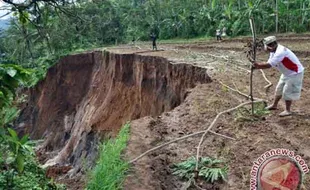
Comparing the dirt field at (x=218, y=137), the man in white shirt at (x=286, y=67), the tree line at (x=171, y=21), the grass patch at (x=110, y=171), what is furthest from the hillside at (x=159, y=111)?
the tree line at (x=171, y=21)

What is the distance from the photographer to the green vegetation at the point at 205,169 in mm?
5387

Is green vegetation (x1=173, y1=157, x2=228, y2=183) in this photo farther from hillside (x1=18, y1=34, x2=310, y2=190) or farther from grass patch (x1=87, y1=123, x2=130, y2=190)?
grass patch (x1=87, y1=123, x2=130, y2=190)

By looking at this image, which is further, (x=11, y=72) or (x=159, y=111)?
(x=159, y=111)

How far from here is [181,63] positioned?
47.2 ft

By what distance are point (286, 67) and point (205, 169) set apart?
2.60 metres

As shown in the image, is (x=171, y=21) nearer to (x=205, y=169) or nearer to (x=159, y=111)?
(x=159, y=111)

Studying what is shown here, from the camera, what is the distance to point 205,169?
556cm

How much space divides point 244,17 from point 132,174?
69.0ft

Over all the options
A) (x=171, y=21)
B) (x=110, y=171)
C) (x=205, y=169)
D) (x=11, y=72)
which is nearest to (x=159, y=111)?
(x=205, y=169)

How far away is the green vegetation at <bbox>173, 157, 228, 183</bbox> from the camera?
5387mm

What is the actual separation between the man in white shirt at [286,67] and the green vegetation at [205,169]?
6.70 feet

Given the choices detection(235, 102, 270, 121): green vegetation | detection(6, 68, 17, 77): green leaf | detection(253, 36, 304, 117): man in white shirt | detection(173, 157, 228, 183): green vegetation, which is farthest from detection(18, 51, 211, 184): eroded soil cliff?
detection(6, 68, 17, 77): green leaf

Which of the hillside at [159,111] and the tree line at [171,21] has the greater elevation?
the tree line at [171,21]

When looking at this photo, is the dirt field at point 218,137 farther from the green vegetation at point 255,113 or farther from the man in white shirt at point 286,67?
the man in white shirt at point 286,67
